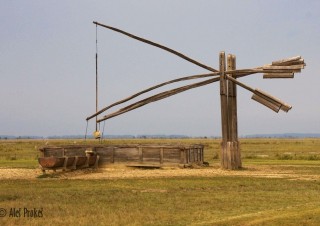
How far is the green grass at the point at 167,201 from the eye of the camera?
14599mm

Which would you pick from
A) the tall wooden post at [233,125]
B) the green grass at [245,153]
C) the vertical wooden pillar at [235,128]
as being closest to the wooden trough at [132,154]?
the green grass at [245,153]

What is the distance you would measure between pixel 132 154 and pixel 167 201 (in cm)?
1532

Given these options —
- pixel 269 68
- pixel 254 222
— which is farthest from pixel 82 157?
pixel 254 222

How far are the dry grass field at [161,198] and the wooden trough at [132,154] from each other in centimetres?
197

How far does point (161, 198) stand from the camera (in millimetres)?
19266

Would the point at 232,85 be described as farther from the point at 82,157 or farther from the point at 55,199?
the point at 55,199

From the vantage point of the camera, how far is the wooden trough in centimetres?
3266

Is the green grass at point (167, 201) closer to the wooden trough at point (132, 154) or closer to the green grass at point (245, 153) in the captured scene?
the wooden trough at point (132, 154)

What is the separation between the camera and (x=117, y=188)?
22.7m

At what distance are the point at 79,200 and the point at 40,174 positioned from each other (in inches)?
453

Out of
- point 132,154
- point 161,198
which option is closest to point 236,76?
point 132,154

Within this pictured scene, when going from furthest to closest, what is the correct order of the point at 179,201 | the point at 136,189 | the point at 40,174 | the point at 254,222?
the point at 40,174, the point at 136,189, the point at 179,201, the point at 254,222

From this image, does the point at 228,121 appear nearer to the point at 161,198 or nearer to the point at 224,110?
the point at 224,110

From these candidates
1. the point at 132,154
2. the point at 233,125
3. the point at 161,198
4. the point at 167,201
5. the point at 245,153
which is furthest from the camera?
the point at 245,153
